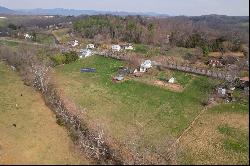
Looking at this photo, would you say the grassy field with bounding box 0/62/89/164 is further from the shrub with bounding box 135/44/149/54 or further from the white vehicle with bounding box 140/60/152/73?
the shrub with bounding box 135/44/149/54

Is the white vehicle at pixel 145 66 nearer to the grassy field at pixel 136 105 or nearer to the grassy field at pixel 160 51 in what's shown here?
the grassy field at pixel 136 105

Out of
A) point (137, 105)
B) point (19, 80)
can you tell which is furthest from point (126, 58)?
point (137, 105)

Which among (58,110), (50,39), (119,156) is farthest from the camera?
→ (50,39)

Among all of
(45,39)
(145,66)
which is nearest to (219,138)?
(145,66)

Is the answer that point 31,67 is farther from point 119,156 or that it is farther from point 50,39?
point 50,39

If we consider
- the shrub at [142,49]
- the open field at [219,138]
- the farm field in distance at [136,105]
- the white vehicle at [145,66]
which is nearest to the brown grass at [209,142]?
the open field at [219,138]

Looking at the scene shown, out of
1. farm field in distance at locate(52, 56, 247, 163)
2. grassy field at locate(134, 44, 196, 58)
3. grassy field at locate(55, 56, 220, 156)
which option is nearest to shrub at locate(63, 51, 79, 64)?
grassy field at locate(55, 56, 220, 156)
